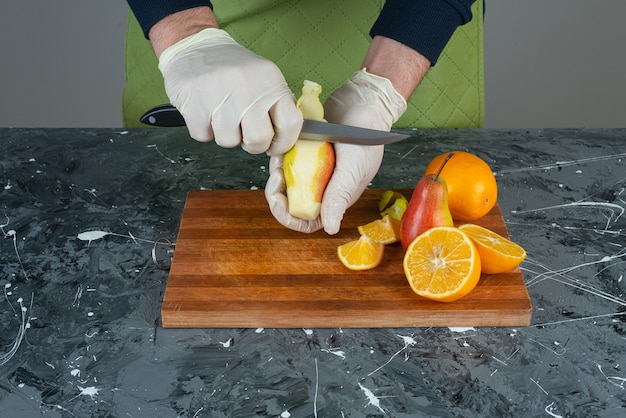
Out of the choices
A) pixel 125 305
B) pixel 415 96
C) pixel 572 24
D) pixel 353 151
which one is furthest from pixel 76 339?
pixel 572 24

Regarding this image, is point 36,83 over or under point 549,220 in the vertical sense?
under

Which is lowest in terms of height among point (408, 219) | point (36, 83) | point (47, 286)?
point (36, 83)

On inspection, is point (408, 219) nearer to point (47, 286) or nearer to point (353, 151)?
point (353, 151)

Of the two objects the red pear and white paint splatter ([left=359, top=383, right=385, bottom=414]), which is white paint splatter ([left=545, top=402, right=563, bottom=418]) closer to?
white paint splatter ([left=359, top=383, right=385, bottom=414])

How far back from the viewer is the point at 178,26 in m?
1.37

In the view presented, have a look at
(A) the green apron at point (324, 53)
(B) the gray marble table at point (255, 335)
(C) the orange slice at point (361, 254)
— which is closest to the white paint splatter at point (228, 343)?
(B) the gray marble table at point (255, 335)

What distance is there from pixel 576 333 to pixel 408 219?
32 cm

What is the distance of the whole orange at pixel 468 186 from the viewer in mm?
1354

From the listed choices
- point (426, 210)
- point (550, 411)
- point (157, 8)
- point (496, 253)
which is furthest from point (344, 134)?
point (550, 411)

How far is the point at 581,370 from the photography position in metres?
1.10

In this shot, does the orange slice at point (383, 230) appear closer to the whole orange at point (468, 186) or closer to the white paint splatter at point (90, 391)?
the whole orange at point (468, 186)

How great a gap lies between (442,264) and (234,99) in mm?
432

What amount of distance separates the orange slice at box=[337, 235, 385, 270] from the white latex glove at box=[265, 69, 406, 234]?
0.05 metres

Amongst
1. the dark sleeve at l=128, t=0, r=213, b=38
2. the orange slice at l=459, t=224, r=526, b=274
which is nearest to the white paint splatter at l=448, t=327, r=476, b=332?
the orange slice at l=459, t=224, r=526, b=274
